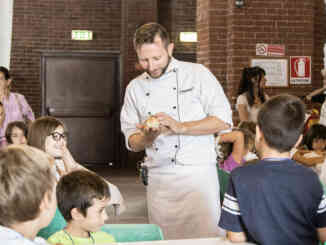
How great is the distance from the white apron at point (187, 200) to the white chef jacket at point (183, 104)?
7 centimetres

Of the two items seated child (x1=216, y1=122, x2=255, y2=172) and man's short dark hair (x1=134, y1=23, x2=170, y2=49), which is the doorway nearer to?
seated child (x1=216, y1=122, x2=255, y2=172)

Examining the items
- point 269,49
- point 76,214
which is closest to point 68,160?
point 76,214

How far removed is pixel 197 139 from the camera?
371 centimetres

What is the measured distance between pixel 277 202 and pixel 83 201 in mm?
1101

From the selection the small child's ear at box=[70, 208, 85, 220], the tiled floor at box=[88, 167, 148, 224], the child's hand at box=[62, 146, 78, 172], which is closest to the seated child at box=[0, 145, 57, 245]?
the small child's ear at box=[70, 208, 85, 220]

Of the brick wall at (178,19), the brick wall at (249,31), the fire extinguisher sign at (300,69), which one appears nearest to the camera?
the brick wall at (249,31)

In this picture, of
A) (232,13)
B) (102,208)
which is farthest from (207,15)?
(102,208)

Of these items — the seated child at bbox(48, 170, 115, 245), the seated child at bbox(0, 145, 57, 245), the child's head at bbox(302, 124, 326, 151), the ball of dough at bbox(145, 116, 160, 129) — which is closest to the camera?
the seated child at bbox(0, 145, 57, 245)

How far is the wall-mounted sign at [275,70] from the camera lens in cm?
814

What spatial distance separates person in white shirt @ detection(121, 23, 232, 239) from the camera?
12.0 ft

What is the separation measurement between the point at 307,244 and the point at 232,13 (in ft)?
19.1

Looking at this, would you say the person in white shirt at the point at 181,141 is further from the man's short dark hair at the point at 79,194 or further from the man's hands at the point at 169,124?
the man's short dark hair at the point at 79,194

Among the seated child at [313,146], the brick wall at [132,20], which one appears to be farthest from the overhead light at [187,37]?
the seated child at [313,146]

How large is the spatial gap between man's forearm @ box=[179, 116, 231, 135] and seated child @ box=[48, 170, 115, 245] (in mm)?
623
